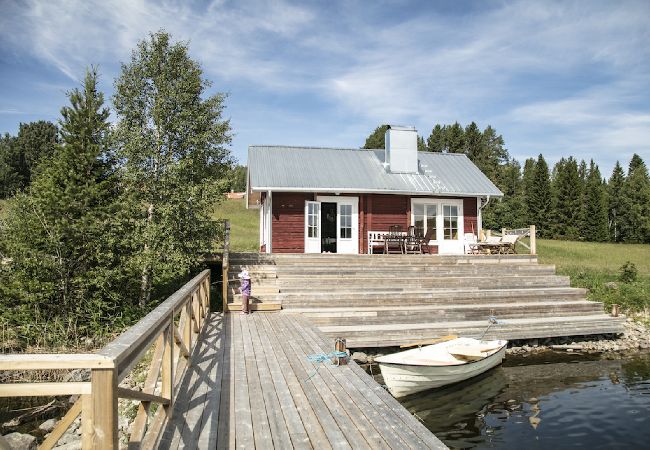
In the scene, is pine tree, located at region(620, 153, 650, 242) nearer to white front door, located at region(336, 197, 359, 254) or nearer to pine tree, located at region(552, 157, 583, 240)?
pine tree, located at region(552, 157, 583, 240)

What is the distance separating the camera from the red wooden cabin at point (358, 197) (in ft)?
56.5

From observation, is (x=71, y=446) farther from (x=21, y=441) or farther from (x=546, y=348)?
(x=546, y=348)

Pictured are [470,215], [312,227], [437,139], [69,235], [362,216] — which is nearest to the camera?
[69,235]

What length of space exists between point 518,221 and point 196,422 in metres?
39.2

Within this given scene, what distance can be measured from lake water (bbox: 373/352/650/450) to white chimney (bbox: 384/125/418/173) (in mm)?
10664

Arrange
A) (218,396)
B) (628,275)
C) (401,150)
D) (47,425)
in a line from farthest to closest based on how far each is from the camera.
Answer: (401,150)
(628,275)
(47,425)
(218,396)

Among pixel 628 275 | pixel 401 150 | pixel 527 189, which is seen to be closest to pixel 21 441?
pixel 401 150

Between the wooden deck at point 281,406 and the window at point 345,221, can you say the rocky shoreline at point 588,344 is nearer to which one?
A: the wooden deck at point 281,406

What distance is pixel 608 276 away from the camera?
19344 mm

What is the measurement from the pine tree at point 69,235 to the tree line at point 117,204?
27mm

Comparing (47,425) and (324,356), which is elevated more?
(324,356)

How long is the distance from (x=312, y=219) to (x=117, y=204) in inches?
290

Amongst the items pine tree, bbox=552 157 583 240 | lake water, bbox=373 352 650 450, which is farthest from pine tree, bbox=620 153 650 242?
lake water, bbox=373 352 650 450

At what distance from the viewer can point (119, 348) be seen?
8.52 ft
